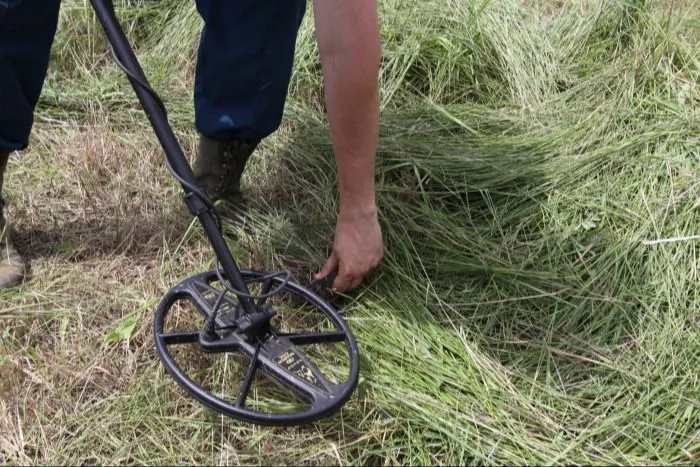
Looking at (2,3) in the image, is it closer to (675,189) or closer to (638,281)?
(638,281)

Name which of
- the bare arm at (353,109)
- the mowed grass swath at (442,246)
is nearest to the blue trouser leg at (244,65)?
the mowed grass swath at (442,246)

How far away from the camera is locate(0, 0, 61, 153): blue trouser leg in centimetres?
151

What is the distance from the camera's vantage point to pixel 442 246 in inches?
66.9

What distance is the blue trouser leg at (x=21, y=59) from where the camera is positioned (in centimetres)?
151

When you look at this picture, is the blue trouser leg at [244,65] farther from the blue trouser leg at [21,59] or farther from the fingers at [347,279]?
the fingers at [347,279]

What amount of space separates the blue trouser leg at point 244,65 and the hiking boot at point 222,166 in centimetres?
4

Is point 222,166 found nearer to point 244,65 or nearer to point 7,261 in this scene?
point 244,65

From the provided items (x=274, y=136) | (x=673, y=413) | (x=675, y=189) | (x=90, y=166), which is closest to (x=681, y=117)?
(x=675, y=189)

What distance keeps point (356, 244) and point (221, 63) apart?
1.80 ft

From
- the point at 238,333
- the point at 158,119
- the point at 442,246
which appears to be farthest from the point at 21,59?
the point at 442,246

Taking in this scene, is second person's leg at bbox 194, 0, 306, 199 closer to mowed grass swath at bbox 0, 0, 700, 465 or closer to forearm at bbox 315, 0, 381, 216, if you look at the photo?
mowed grass swath at bbox 0, 0, 700, 465

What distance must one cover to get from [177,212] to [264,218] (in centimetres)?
24

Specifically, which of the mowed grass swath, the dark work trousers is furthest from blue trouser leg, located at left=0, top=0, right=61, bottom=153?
the mowed grass swath

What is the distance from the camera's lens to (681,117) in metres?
2.01
